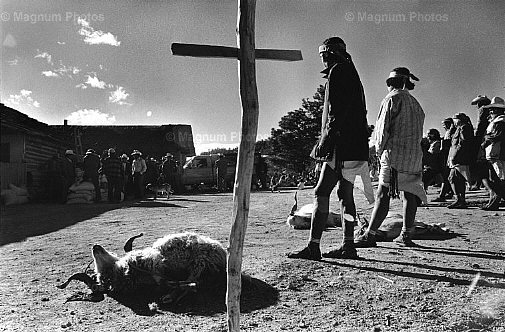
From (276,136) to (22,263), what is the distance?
42.3m

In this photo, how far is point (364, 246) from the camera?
537 cm

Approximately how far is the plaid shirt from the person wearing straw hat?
434 centimetres

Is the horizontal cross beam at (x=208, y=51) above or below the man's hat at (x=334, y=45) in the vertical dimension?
below

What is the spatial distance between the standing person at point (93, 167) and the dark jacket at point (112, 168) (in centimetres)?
37

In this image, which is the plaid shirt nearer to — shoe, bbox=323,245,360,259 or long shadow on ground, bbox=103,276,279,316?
shoe, bbox=323,245,360,259

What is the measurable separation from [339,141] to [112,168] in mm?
11915

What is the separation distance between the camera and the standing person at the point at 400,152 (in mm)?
5156

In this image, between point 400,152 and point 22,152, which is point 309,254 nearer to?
point 400,152

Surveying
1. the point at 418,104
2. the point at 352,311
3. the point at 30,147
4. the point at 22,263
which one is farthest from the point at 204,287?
the point at 30,147

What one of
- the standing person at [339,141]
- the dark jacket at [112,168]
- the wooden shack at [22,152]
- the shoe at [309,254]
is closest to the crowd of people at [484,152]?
the standing person at [339,141]

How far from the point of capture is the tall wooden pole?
2.54 meters

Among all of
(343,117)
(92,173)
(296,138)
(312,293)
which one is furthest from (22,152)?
(296,138)

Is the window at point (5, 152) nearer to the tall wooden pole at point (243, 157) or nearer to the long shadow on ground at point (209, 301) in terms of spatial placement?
the long shadow on ground at point (209, 301)

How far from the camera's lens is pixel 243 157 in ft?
8.39
